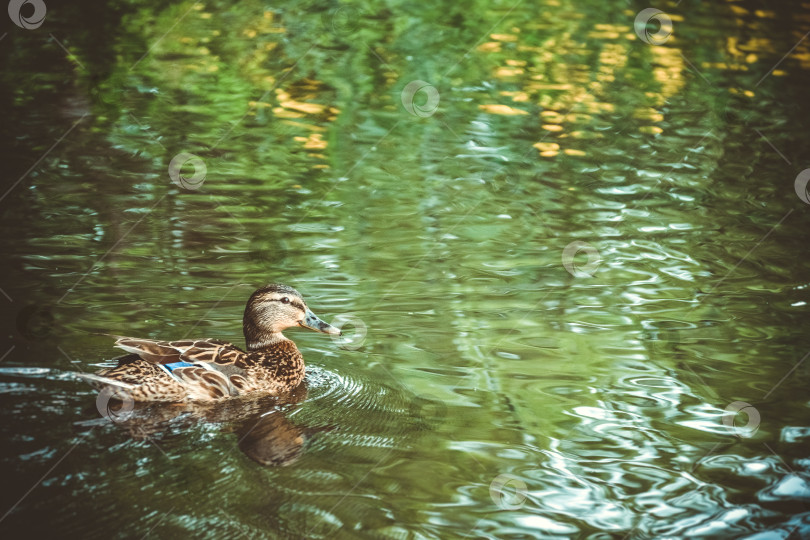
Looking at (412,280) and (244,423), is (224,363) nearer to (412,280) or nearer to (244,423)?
(244,423)

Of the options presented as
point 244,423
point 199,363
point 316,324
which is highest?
point 199,363

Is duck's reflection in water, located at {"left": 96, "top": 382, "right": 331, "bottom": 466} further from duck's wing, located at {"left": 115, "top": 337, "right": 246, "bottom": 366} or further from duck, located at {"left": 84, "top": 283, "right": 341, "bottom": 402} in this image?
duck's wing, located at {"left": 115, "top": 337, "right": 246, "bottom": 366}

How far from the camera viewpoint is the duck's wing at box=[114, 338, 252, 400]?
5.38m

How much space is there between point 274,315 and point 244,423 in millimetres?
1036

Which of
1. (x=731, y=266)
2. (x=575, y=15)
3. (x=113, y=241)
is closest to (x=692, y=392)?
(x=731, y=266)

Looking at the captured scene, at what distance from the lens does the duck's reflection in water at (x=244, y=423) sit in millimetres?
4922

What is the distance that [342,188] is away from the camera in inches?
384

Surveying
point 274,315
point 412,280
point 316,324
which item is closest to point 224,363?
point 274,315

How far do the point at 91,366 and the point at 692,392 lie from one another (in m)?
3.62

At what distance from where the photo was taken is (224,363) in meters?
5.63

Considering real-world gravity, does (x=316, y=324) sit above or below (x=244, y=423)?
above

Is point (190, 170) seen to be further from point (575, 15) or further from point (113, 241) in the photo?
point (575, 15)

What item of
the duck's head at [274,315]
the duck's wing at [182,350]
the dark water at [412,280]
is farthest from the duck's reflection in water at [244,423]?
the duck's head at [274,315]

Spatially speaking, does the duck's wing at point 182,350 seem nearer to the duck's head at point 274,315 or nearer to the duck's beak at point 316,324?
the duck's head at point 274,315
